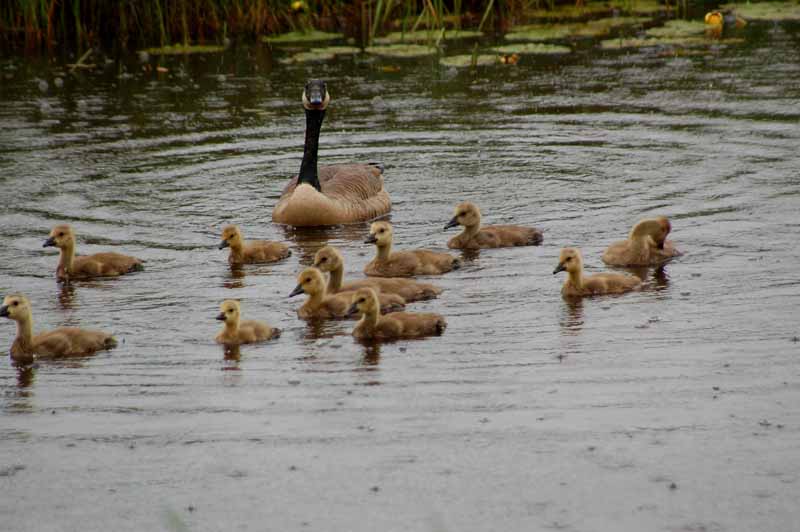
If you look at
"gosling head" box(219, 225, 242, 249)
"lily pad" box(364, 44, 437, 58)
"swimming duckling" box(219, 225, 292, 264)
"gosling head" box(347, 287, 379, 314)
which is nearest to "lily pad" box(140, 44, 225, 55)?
"lily pad" box(364, 44, 437, 58)

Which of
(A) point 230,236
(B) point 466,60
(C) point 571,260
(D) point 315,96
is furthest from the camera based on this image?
(B) point 466,60

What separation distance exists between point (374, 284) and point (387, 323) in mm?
1131

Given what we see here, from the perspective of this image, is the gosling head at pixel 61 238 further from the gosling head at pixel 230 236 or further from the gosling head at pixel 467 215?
the gosling head at pixel 467 215

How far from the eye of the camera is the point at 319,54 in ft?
82.1

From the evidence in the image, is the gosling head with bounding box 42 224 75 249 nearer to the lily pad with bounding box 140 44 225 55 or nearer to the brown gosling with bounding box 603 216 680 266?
the brown gosling with bounding box 603 216 680 266

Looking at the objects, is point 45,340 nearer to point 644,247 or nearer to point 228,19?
point 644,247

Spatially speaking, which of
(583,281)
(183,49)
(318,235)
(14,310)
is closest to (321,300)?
(583,281)

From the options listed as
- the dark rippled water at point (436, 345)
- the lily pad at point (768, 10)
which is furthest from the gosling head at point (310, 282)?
the lily pad at point (768, 10)

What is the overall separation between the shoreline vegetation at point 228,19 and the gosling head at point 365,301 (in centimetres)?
1503

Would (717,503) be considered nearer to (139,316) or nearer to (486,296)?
(486,296)

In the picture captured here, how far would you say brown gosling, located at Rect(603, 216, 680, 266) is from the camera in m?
12.1

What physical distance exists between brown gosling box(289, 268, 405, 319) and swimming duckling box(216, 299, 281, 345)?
2.06ft

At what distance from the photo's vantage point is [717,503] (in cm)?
721

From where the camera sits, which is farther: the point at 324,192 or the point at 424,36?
the point at 424,36
